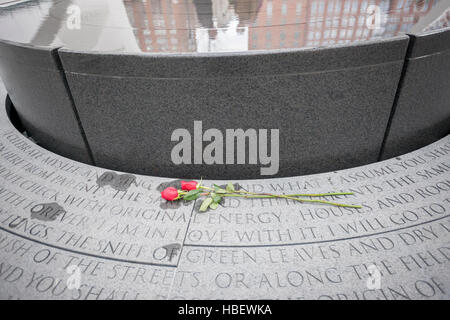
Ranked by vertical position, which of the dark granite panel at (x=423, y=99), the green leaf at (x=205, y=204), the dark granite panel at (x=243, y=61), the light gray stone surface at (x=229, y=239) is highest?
the dark granite panel at (x=243, y=61)

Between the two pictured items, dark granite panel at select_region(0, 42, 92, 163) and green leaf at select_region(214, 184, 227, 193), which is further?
dark granite panel at select_region(0, 42, 92, 163)

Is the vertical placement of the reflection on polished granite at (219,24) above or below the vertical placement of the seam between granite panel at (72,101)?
above

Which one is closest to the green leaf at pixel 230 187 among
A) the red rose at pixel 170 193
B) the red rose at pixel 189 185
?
the red rose at pixel 189 185

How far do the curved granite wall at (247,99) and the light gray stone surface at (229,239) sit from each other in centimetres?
24

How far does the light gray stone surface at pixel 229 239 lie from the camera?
5.75ft

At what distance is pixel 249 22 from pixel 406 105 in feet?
8.07

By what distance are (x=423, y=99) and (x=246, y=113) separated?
1788mm

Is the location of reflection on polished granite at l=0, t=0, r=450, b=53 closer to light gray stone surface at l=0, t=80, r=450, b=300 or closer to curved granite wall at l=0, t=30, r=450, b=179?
curved granite wall at l=0, t=30, r=450, b=179

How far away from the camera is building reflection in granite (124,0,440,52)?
3.00 m

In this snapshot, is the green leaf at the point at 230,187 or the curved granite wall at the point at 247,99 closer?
the curved granite wall at the point at 247,99

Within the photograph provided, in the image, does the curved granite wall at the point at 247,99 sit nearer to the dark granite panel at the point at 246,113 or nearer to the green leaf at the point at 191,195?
the dark granite panel at the point at 246,113

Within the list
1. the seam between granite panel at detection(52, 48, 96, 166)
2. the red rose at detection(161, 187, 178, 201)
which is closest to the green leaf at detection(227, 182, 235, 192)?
the red rose at detection(161, 187, 178, 201)
